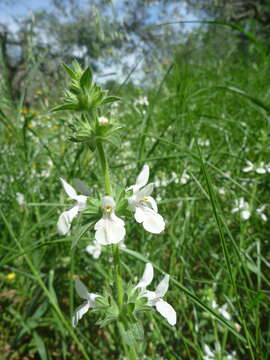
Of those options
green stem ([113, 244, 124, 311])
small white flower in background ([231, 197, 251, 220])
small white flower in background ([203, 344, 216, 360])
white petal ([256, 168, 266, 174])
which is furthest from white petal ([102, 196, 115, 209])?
white petal ([256, 168, 266, 174])

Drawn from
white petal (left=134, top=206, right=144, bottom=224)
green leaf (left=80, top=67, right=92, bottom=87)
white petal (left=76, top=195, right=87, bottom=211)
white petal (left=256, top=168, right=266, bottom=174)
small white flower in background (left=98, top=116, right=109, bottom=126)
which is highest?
green leaf (left=80, top=67, right=92, bottom=87)

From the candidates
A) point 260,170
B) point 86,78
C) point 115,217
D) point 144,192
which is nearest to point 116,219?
point 115,217

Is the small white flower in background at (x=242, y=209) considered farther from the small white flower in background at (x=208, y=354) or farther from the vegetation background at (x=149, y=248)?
the small white flower in background at (x=208, y=354)

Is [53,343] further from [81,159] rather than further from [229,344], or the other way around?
[81,159]

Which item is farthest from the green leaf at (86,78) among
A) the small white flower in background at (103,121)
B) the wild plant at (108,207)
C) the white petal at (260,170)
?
the white petal at (260,170)

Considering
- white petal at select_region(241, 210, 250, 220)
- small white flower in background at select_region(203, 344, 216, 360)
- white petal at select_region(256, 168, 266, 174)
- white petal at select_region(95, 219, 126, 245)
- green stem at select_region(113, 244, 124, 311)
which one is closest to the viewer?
white petal at select_region(95, 219, 126, 245)

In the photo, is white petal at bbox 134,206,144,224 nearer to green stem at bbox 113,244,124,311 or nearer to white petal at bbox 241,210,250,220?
green stem at bbox 113,244,124,311

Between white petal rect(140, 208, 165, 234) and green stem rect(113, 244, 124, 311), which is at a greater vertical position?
white petal rect(140, 208, 165, 234)
